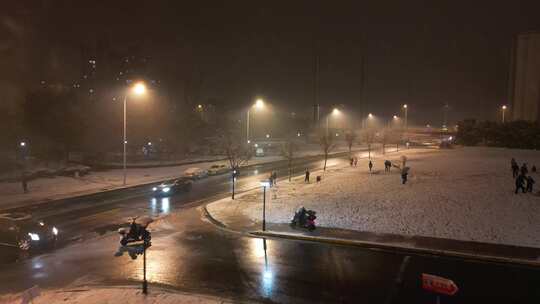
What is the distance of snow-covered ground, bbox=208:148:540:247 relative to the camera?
2034 centimetres

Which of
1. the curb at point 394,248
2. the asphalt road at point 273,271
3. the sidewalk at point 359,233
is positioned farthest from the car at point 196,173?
the curb at point 394,248

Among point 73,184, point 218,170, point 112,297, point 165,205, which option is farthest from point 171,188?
point 112,297

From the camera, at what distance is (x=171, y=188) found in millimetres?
32938

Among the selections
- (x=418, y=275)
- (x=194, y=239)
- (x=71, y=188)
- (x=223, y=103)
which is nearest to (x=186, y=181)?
(x=71, y=188)

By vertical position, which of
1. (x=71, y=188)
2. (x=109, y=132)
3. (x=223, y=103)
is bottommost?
(x=71, y=188)

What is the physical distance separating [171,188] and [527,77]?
79033 mm

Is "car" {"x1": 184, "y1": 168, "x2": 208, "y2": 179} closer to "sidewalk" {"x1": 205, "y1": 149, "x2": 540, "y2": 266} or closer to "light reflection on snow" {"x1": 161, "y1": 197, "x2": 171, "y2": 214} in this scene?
"light reflection on snow" {"x1": 161, "y1": 197, "x2": 171, "y2": 214}

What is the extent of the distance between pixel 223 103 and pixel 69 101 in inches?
2214

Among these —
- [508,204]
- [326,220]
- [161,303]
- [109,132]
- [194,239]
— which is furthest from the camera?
[109,132]

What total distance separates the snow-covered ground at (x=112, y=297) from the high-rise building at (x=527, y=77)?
88015 millimetres

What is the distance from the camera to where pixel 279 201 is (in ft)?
90.7

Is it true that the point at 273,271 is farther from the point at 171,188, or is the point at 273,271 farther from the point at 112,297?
the point at 171,188

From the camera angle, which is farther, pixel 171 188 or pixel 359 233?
pixel 171 188

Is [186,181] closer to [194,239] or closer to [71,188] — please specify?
[71,188]
